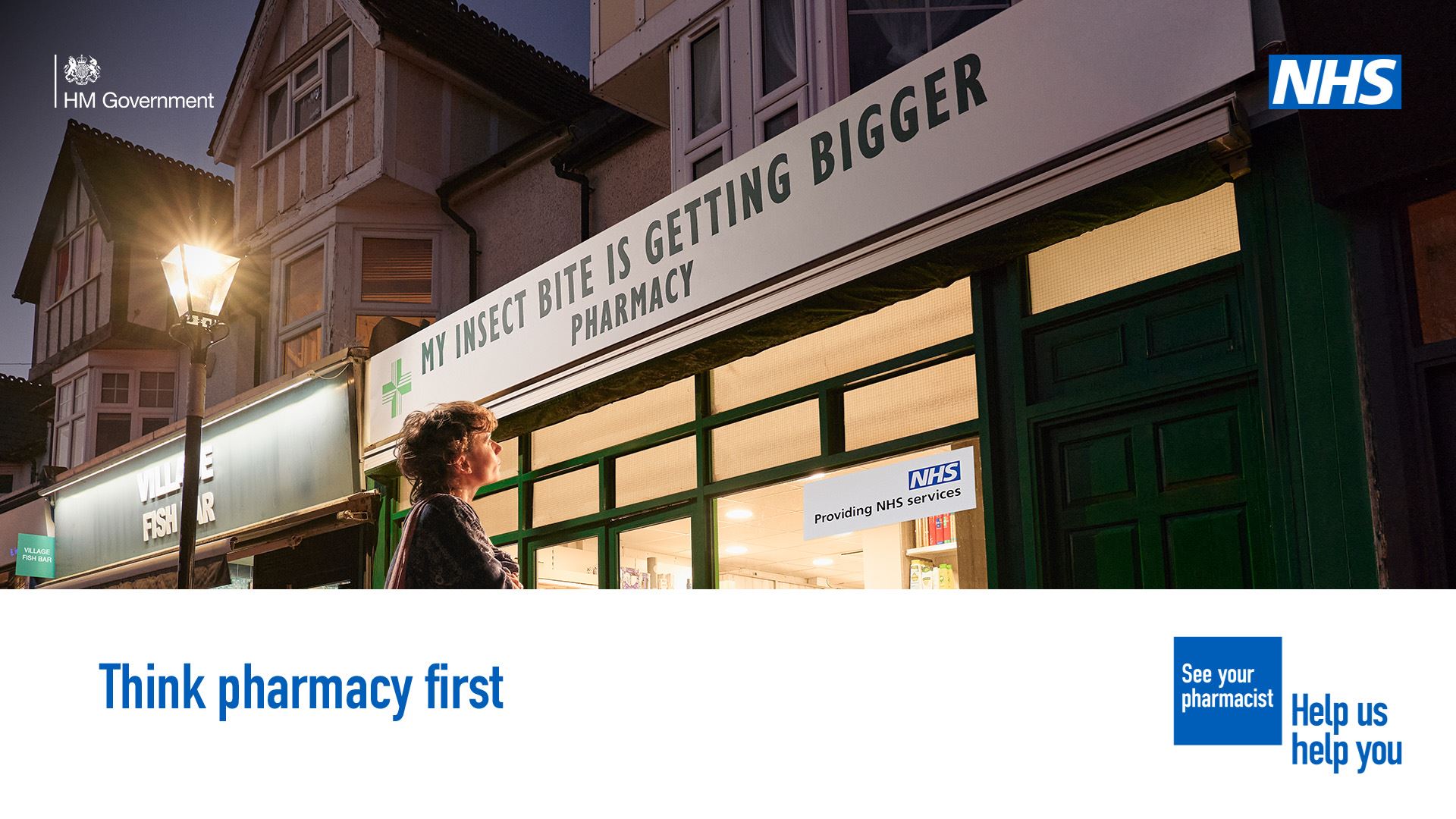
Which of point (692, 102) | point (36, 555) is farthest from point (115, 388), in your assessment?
point (692, 102)

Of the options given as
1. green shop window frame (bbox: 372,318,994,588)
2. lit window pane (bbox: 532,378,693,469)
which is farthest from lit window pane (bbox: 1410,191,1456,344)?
lit window pane (bbox: 532,378,693,469)

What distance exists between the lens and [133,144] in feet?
77.0

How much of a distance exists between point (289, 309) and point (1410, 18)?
495 inches

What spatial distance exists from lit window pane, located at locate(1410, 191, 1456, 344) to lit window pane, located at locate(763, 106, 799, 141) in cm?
466

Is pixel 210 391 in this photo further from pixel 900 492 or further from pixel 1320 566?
pixel 1320 566

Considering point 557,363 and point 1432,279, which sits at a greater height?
point 557,363

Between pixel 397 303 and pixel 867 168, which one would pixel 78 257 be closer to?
pixel 397 303

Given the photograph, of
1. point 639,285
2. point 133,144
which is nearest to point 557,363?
point 639,285

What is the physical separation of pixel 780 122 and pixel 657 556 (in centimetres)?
323

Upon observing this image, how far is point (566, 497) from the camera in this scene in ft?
31.6

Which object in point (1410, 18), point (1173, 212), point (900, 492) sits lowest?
point (900, 492)

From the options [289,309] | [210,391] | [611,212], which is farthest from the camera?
[210,391]

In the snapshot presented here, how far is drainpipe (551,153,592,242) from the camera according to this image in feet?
37.6
